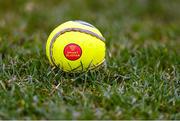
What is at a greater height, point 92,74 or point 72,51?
point 72,51

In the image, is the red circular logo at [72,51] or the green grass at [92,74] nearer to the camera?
the green grass at [92,74]

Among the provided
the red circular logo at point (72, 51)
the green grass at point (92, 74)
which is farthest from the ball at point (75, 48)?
the green grass at point (92, 74)

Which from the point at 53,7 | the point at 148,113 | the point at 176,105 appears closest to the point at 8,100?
the point at 148,113

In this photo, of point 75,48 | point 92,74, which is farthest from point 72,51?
point 92,74

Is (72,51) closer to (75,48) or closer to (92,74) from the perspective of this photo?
(75,48)

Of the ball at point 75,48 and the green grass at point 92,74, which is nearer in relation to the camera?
the green grass at point 92,74

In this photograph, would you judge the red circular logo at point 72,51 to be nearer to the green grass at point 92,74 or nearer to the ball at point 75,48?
the ball at point 75,48

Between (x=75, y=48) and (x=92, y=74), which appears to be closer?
(x=75, y=48)
